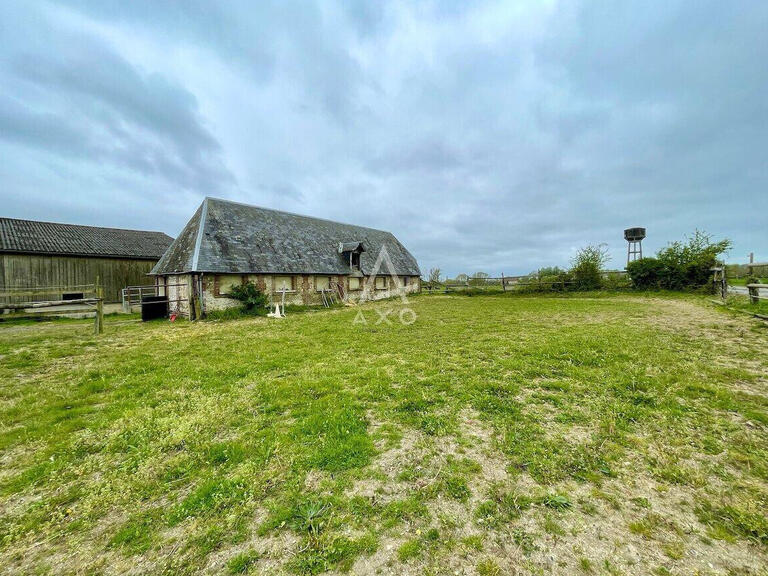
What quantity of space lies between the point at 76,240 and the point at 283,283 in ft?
50.8

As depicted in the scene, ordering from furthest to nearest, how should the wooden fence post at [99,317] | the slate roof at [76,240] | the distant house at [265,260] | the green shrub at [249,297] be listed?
1. the slate roof at [76,240]
2. the green shrub at [249,297]
3. the distant house at [265,260]
4. the wooden fence post at [99,317]

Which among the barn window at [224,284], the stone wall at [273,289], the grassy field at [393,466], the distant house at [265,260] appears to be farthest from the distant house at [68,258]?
the grassy field at [393,466]

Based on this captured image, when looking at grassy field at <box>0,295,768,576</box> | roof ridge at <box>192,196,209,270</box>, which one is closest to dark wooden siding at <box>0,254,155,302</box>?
roof ridge at <box>192,196,209,270</box>

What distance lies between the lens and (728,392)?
4512 millimetres

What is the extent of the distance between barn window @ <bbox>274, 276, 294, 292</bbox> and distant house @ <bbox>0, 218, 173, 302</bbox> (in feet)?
30.9

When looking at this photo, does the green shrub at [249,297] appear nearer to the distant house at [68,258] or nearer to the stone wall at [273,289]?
the stone wall at [273,289]

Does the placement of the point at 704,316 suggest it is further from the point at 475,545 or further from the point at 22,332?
the point at 22,332

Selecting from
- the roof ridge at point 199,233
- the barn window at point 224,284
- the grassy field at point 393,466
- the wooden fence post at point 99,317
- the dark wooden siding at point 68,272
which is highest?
the roof ridge at point 199,233

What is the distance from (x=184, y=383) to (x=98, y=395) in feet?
4.18

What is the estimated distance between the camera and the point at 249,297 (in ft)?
54.0

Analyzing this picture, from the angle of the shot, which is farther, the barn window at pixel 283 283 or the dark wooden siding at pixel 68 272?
the barn window at pixel 283 283

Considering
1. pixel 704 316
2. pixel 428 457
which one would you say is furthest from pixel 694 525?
pixel 704 316

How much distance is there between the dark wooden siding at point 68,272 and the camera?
57.4 feet

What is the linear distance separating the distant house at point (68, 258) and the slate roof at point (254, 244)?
5.69 m
